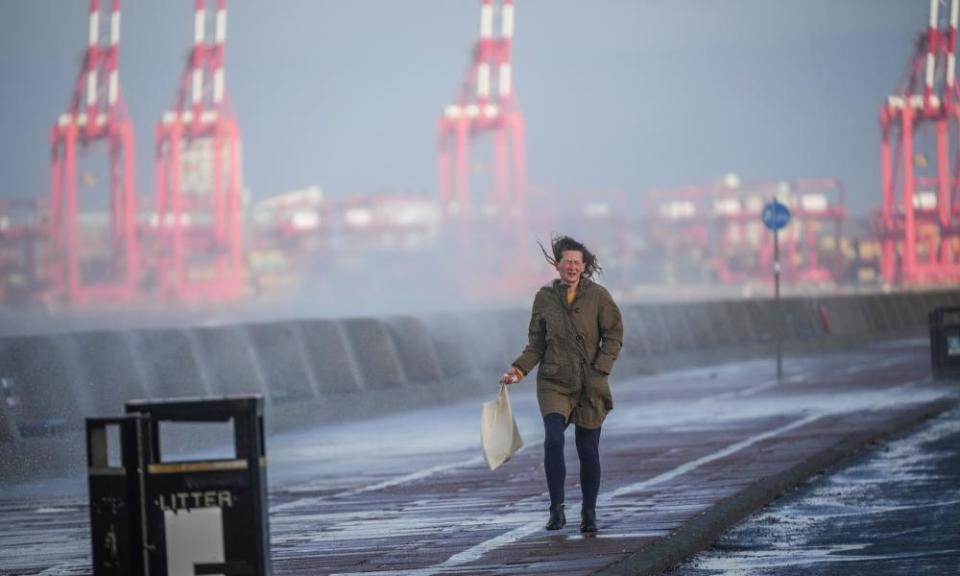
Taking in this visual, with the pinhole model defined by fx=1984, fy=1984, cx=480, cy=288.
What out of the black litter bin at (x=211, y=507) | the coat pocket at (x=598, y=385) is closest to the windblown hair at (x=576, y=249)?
the coat pocket at (x=598, y=385)

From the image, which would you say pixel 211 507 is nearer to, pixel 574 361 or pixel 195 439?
pixel 574 361

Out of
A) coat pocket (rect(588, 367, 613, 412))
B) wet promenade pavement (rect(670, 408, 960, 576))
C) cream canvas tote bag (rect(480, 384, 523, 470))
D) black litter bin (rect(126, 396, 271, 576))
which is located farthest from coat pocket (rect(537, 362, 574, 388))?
black litter bin (rect(126, 396, 271, 576))

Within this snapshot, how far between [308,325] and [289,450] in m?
4.66

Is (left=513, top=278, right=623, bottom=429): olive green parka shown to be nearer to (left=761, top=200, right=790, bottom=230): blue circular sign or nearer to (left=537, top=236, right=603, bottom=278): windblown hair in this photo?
(left=537, top=236, right=603, bottom=278): windblown hair

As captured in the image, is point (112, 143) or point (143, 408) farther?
point (112, 143)

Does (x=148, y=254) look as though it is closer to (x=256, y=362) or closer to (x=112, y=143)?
(x=112, y=143)

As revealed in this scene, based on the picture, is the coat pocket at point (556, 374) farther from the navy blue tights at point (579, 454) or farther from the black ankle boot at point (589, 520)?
the black ankle boot at point (589, 520)

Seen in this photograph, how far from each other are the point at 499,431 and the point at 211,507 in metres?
4.52

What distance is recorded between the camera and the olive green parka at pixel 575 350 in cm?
1116

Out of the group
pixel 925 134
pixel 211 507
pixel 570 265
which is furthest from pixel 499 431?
pixel 925 134

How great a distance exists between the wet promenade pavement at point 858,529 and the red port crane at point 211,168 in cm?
15117

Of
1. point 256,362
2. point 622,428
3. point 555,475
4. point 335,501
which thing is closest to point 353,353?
point 256,362

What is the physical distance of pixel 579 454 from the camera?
11203 mm

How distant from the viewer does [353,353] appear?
964 inches
